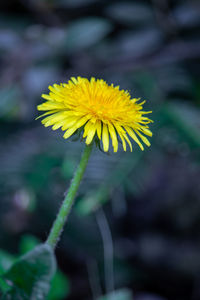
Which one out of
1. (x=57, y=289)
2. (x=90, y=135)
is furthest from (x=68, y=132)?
(x=57, y=289)

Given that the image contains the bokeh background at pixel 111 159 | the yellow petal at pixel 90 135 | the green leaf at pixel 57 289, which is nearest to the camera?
the yellow petal at pixel 90 135

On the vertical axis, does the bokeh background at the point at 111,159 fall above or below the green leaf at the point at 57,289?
above

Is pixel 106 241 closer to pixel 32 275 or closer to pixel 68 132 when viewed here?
pixel 32 275

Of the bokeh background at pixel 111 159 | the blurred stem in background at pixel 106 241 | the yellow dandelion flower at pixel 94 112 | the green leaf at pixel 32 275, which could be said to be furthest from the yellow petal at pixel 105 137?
the blurred stem in background at pixel 106 241

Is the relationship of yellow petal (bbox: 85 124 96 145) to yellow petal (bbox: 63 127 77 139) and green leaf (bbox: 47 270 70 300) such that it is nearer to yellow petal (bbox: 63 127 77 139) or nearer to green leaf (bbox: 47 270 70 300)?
yellow petal (bbox: 63 127 77 139)

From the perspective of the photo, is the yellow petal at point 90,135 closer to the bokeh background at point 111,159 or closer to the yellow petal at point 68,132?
the yellow petal at point 68,132

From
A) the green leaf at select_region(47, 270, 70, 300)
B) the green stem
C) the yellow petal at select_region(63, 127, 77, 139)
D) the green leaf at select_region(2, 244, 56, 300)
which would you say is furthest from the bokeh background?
the yellow petal at select_region(63, 127, 77, 139)
